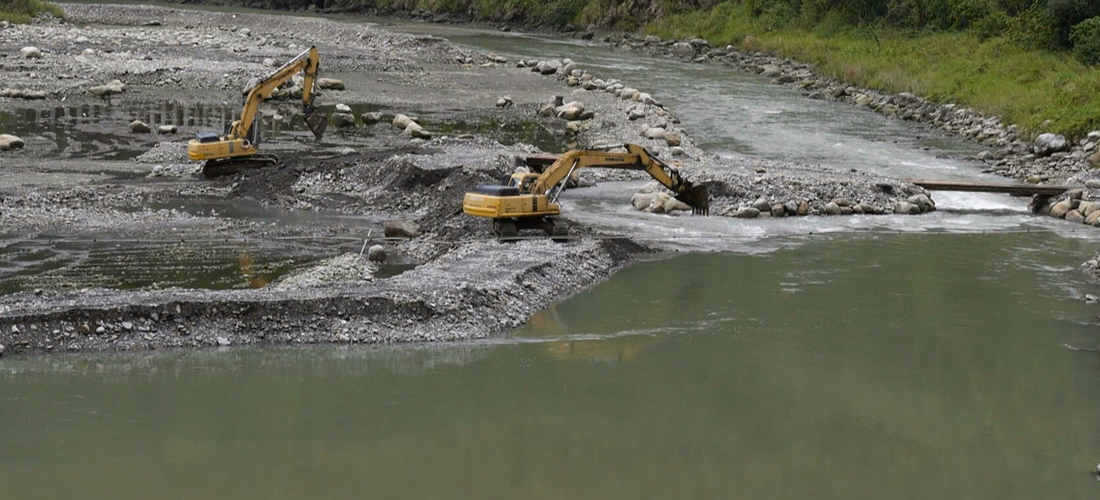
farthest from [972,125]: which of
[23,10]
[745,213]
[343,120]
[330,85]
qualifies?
[23,10]

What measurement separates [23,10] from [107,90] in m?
27.4

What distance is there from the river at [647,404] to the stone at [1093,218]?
4357 mm

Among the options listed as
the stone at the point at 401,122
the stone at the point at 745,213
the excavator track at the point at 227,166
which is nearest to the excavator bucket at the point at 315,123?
the stone at the point at 401,122

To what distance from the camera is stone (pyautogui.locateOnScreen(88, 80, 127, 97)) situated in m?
33.4

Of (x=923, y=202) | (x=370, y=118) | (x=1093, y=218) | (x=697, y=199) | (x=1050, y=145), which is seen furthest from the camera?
(x=370, y=118)

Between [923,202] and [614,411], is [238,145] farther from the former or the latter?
[614,411]

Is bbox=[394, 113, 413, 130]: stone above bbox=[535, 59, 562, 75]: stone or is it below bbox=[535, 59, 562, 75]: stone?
below

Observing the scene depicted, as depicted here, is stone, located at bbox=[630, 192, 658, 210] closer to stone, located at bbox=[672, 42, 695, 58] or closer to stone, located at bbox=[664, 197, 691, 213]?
stone, located at bbox=[664, 197, 691, 213]

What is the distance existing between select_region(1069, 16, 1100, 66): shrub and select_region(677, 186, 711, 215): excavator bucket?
1822 cm

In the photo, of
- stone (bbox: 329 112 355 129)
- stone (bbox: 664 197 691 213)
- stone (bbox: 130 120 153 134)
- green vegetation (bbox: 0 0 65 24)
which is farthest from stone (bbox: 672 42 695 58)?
stone (bbox: 664 197 691 213)

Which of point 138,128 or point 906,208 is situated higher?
point 906,208

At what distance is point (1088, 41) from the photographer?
35000 millimetres

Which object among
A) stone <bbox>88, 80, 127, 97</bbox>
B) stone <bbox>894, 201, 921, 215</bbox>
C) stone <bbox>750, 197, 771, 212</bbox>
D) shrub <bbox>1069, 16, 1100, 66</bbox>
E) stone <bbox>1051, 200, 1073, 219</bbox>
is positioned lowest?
stone <bbox>88, 80, 127, 97</bbox>

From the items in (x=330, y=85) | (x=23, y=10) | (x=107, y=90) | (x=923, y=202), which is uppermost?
(x=923, y=202)
